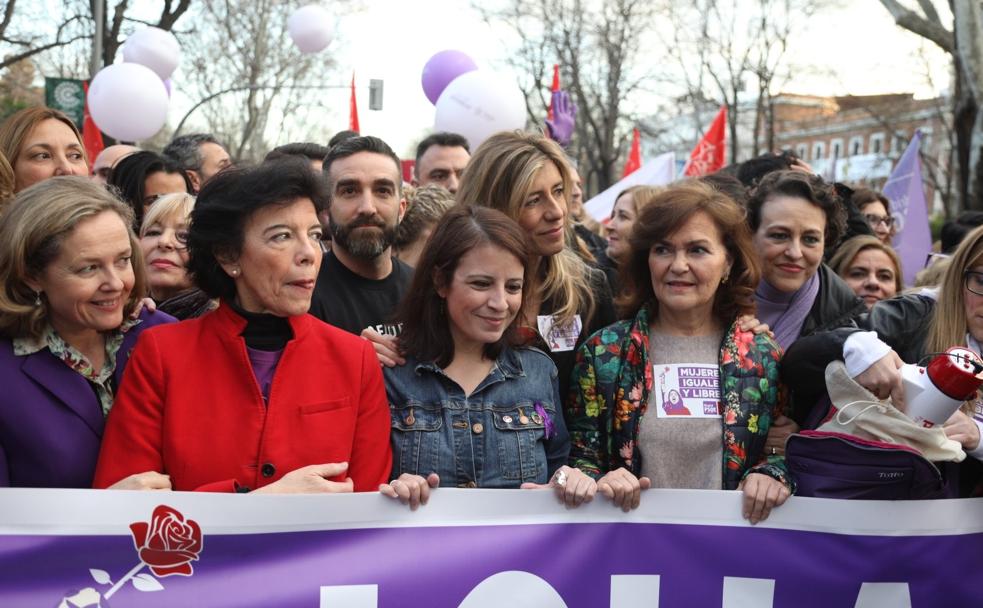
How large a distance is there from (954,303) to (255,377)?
2269 mm

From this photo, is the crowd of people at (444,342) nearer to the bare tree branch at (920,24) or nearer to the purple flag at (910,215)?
the purple flag at (910,215)

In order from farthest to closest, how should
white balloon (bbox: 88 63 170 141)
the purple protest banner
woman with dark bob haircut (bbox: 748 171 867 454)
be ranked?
white balloon (bbox: 88 63 170 141) < woman with dark bob haircut (bbox: 748 171 867 454) < the purple protest banner

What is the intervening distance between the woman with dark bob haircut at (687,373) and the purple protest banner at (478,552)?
0.43ft

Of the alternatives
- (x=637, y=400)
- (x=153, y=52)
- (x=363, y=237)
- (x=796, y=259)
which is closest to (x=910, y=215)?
(x=796, y=259)

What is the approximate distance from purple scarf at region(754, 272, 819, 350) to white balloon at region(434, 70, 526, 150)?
18.6 ft

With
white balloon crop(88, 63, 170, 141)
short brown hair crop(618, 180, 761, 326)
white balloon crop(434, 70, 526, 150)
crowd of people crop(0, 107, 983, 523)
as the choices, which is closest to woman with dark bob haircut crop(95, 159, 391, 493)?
crowd of people crop(0, 107, 983, 523)

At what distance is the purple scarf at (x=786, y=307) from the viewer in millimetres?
3914

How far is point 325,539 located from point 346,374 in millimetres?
477

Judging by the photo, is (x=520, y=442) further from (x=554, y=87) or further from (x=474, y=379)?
(x=554, y=87)

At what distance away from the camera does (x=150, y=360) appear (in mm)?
2764

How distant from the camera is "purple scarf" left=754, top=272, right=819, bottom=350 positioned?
3914 millimetres

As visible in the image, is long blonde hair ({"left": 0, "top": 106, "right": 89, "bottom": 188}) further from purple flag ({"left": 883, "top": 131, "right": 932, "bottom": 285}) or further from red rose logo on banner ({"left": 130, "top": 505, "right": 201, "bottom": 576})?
purple flag ({"left": 883, "top": 131, "right": 932, "bottom": 285})

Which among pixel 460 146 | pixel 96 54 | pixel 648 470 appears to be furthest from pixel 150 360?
pixel 96 54

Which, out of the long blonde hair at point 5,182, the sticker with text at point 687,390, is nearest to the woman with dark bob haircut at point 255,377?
the sticker with text at point 687,390
